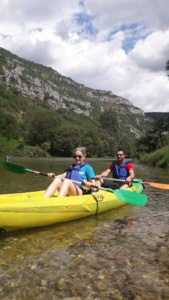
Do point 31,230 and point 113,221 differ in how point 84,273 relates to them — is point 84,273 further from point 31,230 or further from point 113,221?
point 113,221

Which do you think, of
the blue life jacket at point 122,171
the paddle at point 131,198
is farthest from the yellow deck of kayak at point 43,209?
the blue life jacket at point 122,171

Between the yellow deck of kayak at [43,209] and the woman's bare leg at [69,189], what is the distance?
0.24 meters

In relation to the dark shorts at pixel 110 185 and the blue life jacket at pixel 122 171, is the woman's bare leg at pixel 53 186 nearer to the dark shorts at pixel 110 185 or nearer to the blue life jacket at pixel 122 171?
the dark shorts at pixel 110 185

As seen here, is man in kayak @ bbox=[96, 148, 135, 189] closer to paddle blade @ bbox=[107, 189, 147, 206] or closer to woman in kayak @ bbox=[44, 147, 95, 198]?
woman in kayak @ bbox=[44, 147, 95, 198]

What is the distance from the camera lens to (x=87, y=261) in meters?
4.61

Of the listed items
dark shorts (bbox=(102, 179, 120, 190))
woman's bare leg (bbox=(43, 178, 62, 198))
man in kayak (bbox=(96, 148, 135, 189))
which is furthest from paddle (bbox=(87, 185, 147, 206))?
dark shorts (bbox=(102, 179, 120, 190))

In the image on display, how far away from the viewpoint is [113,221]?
720 cm

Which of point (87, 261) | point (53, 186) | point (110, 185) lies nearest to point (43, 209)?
point (53, 186)

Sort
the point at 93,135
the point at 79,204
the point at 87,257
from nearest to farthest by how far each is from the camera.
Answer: the point at 87,257
the point at 79,204
the point at 93,135

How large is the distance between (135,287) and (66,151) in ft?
283

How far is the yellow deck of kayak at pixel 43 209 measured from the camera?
5441mm

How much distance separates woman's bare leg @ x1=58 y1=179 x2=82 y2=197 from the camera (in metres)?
6.82

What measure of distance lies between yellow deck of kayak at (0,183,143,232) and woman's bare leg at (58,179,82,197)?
24 cm

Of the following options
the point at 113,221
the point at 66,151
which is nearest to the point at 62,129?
the point at 66,151
